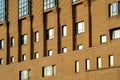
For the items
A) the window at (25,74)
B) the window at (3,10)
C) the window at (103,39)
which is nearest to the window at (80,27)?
the window at (103,39)

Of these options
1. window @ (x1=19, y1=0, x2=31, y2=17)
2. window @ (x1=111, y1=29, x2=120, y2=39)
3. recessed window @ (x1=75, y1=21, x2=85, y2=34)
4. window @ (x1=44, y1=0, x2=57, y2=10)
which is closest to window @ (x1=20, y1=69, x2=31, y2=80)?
window @ (x1=19, y1=0, x2=31, y2=17)

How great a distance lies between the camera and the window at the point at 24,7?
69.5 m

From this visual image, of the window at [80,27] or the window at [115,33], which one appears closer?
the window at [115,33]

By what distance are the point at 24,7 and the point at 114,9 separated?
65.1 ft

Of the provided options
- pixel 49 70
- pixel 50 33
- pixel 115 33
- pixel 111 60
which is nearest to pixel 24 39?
pixel 50 33

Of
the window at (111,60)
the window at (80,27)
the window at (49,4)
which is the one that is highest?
the window at (49,4)

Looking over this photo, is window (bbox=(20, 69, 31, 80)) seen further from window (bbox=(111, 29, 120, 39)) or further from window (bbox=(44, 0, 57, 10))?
window (bbox=(111, 29, 120, 39))

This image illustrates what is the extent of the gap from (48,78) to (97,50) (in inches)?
420

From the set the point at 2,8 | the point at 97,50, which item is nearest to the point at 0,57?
the point at 2,8

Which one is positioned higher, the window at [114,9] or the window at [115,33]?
the window at [114,9]

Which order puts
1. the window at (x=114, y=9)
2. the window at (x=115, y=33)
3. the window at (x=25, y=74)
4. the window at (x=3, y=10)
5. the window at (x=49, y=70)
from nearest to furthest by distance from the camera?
the window at (x=115, y=33)
the window at (x=114, y=9)
the window at (x=49, y=70)
the window at (x=25, y=74)
the window at (x=3, y=10)

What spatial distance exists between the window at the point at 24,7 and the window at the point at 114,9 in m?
17.6

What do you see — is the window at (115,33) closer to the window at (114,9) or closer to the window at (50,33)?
the window at (114,9)

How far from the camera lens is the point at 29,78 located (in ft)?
219
